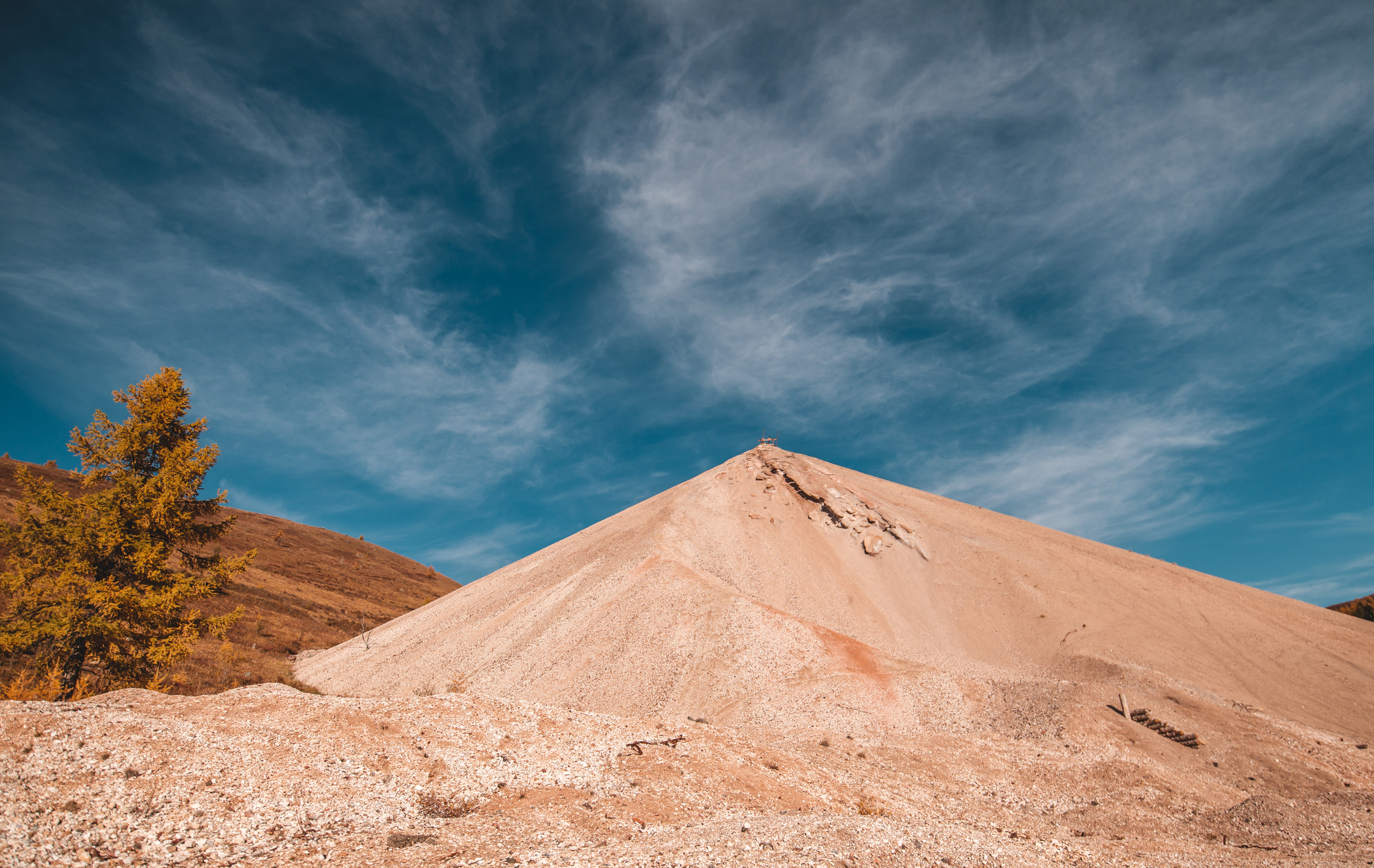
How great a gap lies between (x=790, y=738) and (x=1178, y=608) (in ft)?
82.1

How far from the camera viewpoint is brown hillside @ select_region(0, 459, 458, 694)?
28125mm

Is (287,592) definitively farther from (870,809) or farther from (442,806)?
(870,809)

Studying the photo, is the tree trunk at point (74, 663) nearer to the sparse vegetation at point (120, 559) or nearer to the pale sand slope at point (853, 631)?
the sparse vegetation at point (120, 559)

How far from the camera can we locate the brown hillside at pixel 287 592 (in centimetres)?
2812

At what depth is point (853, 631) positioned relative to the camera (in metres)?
29.5

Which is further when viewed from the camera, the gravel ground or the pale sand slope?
the pale sand slope

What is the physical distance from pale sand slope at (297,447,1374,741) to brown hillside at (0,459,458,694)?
4311 millimetres

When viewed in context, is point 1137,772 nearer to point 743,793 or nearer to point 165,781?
point 743,793

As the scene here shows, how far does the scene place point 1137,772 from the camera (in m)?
17.2

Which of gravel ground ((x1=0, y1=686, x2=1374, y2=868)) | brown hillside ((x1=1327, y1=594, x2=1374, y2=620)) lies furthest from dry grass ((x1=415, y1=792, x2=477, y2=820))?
brown hillside ((x1=1327, y1=594, x2=1374, y2=620))

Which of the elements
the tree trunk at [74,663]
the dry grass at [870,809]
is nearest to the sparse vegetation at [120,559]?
the tree trunk at [74,663]

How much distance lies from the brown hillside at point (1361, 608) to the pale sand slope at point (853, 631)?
1137 centimetres

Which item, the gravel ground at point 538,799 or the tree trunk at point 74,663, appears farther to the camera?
the tree trunk at point 74,663

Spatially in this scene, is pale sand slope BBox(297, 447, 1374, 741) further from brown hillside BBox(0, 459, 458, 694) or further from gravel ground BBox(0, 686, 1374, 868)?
gravel ground BBox(0, 686, 1374, 868)
